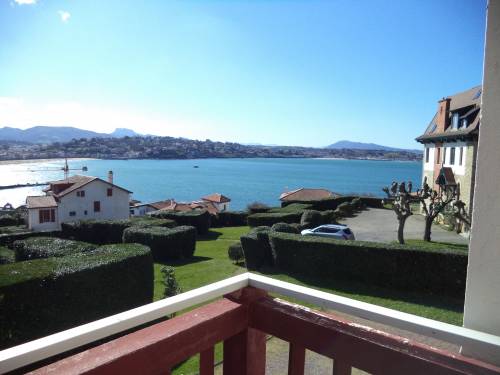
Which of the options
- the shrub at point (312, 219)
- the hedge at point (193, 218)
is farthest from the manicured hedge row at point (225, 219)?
the shrub at point (312, 219)

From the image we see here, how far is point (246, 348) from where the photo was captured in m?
1.77

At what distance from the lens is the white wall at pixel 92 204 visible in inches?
1344

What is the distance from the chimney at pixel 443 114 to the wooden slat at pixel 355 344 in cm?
3153

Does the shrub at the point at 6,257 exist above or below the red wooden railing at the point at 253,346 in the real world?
below

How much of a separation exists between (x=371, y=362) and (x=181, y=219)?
30320mm

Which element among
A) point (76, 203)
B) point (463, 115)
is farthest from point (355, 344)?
point (76, 203)

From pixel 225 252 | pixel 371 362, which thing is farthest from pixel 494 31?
pixel 225 252

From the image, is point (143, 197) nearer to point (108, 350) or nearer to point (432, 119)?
point (432, 119)

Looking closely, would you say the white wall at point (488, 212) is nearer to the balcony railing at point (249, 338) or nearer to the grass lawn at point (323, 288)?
the balcony railing at point (249, 338)

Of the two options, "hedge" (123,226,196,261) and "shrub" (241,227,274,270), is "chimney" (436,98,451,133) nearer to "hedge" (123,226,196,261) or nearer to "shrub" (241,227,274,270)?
"shrub" (241,227,274,270)

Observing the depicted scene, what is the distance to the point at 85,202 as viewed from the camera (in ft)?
117

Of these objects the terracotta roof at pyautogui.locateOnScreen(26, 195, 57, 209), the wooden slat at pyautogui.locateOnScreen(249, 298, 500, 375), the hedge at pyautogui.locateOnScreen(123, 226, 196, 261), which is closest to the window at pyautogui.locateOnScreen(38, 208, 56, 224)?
the terracotta roof at pyautogui.locateOnScreen(26, 195, 57, 209)

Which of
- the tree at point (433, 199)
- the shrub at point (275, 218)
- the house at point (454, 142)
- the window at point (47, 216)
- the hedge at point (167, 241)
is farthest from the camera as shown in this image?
the window at point (47, 216)

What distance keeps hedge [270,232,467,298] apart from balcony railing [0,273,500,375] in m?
13.1
